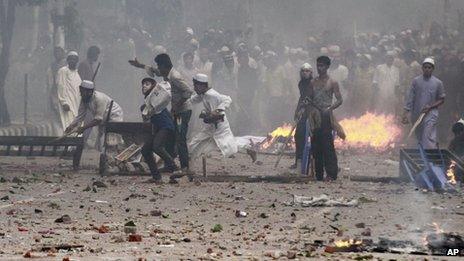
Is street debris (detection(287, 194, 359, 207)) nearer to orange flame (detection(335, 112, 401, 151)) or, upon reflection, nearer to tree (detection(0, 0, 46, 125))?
orange flame (detection(335, 112, 401, 151))

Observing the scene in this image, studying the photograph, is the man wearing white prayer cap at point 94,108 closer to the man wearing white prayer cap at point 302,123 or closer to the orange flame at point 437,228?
the man wearing white prayer cap at point 302,123

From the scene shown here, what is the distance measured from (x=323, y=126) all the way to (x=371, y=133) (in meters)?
8.11

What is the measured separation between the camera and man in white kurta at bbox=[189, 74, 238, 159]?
18625 mm

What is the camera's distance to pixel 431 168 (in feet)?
53.1

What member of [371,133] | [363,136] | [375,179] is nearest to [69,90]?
[363,136]

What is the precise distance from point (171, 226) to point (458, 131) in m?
7.19

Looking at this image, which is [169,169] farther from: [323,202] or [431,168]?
[323,202]

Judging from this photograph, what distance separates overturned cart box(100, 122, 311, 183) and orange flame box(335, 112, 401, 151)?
6.90 meters

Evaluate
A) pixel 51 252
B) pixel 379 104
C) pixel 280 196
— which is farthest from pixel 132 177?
pixel 379 104

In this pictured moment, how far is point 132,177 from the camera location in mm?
18203

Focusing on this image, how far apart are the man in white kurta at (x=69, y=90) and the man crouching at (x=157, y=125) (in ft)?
19.9

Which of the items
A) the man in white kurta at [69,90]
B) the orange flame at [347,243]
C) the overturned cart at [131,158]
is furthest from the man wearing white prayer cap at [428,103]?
the orange flame at [347,243]

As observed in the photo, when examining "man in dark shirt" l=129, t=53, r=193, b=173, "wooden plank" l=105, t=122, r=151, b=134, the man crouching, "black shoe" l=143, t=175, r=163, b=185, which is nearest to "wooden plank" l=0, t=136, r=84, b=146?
"wooden plank" l=105, t=122, r=151, b=134

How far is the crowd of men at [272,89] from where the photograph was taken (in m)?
18.1
